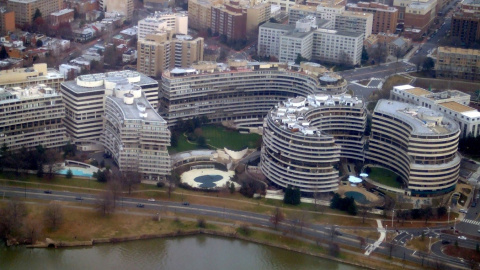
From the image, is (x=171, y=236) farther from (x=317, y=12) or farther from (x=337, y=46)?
(x=317, y=12)

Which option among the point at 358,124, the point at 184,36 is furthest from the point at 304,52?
the point at 358,124

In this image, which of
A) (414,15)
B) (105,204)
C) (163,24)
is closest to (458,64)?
(414,15)

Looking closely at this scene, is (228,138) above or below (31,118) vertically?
below

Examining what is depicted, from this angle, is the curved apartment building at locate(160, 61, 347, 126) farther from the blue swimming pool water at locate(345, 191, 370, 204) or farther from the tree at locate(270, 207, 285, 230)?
the tree at locate(270, 207, 285, 230)

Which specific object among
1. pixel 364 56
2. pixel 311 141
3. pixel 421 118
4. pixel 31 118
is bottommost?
pixel 364 56

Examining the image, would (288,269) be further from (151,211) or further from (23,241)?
(23,241)

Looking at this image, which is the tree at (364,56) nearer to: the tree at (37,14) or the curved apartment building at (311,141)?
the curved apartment building at (311,141)
